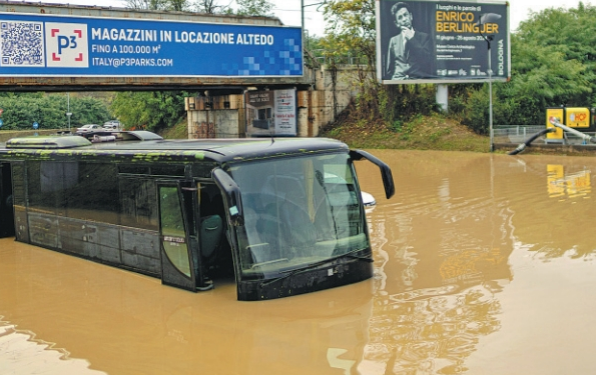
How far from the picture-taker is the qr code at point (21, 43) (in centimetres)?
2809

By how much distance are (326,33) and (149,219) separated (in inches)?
1203

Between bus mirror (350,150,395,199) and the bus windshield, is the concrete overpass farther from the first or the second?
the bus windshield

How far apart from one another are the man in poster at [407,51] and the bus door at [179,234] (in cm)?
2663

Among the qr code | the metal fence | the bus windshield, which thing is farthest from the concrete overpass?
the bus windshield

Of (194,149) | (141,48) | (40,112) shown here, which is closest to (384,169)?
(194,149)

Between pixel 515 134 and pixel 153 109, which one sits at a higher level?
pixel 153 109

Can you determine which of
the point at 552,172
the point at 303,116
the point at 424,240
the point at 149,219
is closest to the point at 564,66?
the point at 303,116

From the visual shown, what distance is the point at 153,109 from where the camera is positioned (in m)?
55.2

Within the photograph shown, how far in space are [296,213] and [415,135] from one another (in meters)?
27.6

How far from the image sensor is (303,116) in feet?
129

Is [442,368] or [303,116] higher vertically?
[303,116]

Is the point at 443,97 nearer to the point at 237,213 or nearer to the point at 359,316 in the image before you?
the point at 359,316

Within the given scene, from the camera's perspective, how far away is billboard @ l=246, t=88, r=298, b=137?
38.2m

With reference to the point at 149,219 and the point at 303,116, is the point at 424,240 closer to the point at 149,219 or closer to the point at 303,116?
the point at 149,219
